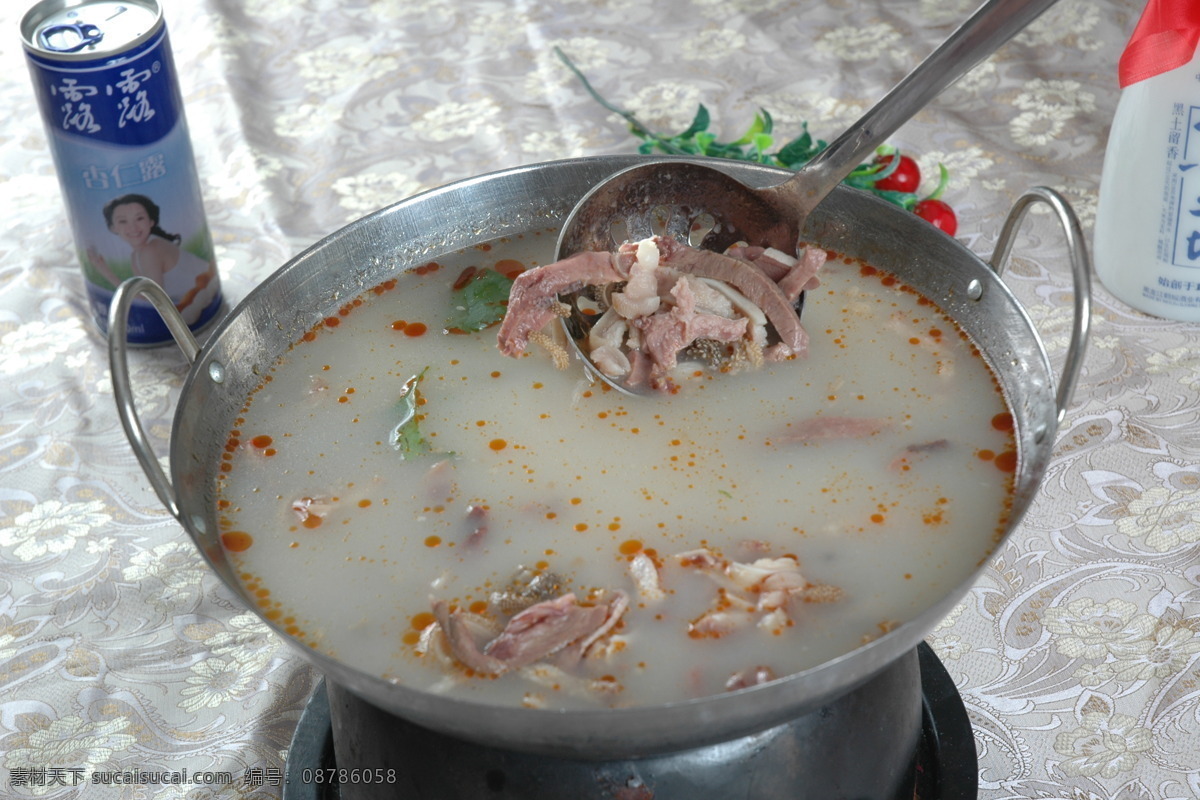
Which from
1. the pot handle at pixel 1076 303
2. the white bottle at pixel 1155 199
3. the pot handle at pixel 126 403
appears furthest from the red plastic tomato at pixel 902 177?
the pot handle at pixel 126 403

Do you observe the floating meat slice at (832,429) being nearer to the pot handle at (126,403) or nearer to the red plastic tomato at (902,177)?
the pot handle at (126,403)

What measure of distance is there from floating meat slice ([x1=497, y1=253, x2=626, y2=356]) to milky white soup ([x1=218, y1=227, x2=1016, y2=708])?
0.06 metres

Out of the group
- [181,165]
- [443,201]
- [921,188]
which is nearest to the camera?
[443,201]

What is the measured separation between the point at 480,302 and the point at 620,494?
0.38m

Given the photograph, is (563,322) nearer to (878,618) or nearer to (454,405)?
(454,405)

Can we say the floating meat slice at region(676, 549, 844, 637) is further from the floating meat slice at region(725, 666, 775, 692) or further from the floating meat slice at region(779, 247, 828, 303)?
the floating meat slice at region(779, 247, 828, 303)

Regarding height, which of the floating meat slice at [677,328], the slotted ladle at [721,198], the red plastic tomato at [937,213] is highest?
the slotted ladle at [721,198]

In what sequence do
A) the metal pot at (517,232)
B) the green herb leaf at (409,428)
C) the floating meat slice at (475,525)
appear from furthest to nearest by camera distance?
the green herb leaf at (409,428), the floating meat slice at (475,525), the metal pot at (517,232)

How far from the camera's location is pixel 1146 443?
1.74 m

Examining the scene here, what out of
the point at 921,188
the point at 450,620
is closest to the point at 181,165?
the point at 450,620

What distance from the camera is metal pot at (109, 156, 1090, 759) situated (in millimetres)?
901

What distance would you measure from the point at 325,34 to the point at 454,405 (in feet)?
5.71

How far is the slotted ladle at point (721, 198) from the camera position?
1.31 meters

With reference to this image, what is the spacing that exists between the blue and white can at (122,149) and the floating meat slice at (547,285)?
2.65ft
